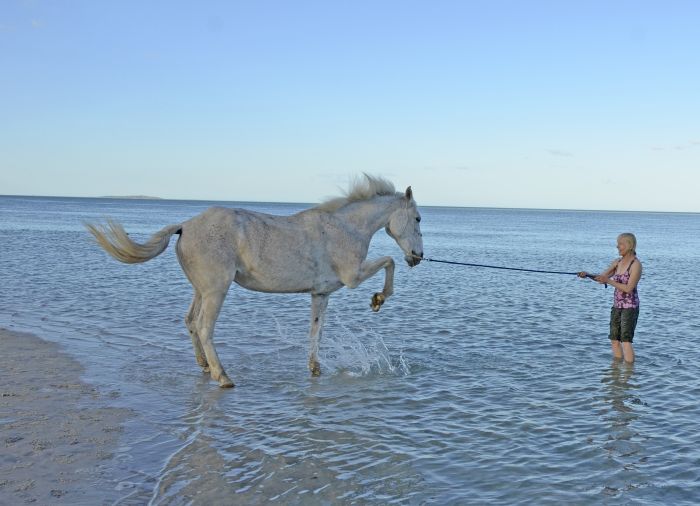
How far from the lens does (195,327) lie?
31.7 ft

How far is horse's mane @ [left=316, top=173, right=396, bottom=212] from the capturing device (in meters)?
10.0

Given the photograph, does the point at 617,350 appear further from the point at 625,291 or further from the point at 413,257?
the point at 413,257

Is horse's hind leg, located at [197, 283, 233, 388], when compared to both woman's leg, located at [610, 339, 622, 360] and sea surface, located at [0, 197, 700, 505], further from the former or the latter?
woman's leg, located at [610, 339, 622, 360]

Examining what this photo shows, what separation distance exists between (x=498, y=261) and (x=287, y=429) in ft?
102

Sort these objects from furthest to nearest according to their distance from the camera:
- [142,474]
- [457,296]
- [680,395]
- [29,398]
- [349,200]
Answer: [457,296] → [349,200] → [680,395] → [29,398] → [142,474]

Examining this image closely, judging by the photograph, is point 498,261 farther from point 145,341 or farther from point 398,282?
point 145,341

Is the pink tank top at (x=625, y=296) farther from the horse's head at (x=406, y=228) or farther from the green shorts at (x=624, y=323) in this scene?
the horse's head at (x=406, y=228)

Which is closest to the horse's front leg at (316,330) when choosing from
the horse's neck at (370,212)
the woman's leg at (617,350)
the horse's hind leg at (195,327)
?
the horse's neck at (370,212)

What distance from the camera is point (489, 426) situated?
763 centimetres

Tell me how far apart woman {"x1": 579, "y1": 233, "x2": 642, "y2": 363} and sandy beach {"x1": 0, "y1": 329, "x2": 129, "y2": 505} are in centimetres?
752

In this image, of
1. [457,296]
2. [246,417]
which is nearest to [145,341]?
[246,417]

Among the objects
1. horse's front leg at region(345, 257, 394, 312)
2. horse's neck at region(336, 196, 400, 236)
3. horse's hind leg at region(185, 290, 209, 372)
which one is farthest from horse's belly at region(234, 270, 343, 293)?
horse's neck at region(336, 196, 400, 236)

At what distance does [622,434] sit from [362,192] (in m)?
4.89

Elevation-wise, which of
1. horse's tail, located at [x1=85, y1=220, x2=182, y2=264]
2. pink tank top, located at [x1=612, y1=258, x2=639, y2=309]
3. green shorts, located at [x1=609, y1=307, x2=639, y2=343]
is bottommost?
green shorts, located at [x1=609, y1=307, x2=639, y2=343]
